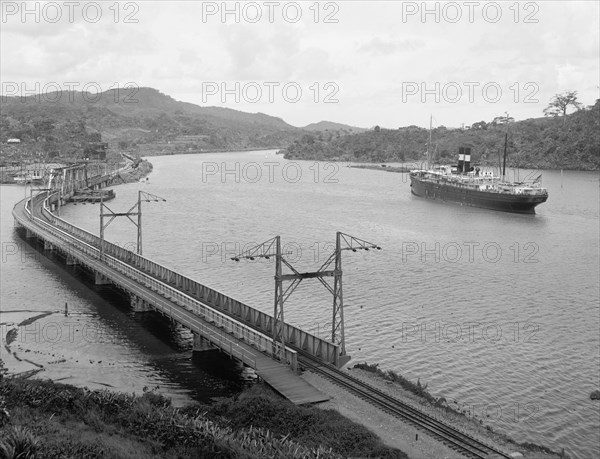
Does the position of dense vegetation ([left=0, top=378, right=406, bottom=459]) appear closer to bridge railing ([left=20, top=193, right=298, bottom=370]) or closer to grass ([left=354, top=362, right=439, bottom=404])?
bridge railing ([left=20, top=193, right=298, bottom=370])

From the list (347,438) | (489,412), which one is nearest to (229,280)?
(489,412)

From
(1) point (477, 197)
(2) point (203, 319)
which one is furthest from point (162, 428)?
(1) point (477, 197)

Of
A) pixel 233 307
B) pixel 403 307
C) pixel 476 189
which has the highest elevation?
pixel 476 189

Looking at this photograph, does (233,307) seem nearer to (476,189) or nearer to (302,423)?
(302,423)

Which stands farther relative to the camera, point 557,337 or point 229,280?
point 229,280

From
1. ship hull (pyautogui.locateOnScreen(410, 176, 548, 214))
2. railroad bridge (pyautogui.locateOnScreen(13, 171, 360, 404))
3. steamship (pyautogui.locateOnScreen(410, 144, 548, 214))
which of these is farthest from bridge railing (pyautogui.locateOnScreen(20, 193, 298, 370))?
steamship (pyautogui.locateOnScreen(410, 144, 548, 214))

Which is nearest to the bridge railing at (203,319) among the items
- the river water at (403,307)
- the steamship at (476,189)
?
the river water at (403,307)

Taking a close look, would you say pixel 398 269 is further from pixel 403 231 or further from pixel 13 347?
pixel 13 347
